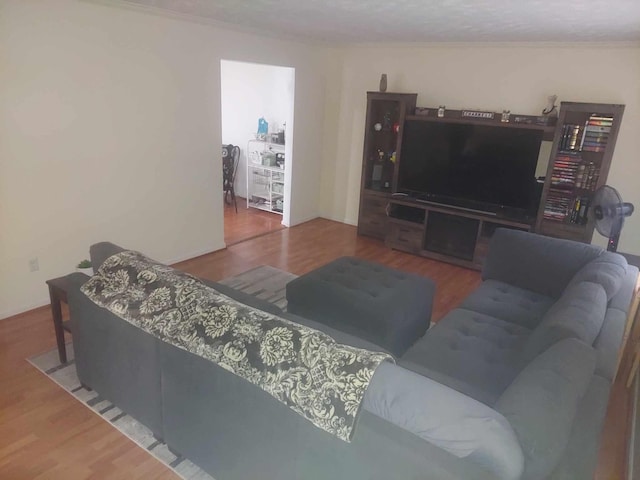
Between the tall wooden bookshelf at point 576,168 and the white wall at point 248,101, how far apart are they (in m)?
3.62

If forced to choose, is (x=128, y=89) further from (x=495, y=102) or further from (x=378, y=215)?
(x=495, y=102)

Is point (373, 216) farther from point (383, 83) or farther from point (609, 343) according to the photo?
point (609, 343)

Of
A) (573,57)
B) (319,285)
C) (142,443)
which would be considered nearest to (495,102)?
(573,57)

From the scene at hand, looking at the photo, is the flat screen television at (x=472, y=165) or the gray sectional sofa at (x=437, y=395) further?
the flat screen television at (x=472, y=165)

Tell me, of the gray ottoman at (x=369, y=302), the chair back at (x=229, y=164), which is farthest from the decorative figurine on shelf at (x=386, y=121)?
the gray ottoman at (x=369, y=302)

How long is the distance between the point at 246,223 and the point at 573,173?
3.86 meters

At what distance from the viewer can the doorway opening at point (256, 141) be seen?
6.10m

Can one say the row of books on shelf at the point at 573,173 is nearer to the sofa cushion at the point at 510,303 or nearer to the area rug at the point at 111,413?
the sofa cushion at the point at 510,303

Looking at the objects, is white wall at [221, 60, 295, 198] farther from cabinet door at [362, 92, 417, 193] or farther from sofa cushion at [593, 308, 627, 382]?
sofa cushion at [593, 308, 627, 382]

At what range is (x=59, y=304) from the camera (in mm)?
2484

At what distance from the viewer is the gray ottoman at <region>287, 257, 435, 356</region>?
2.68 metres

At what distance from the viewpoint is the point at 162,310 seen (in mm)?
1851

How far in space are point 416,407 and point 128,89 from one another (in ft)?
11.2

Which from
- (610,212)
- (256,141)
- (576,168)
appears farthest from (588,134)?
(256,141)
